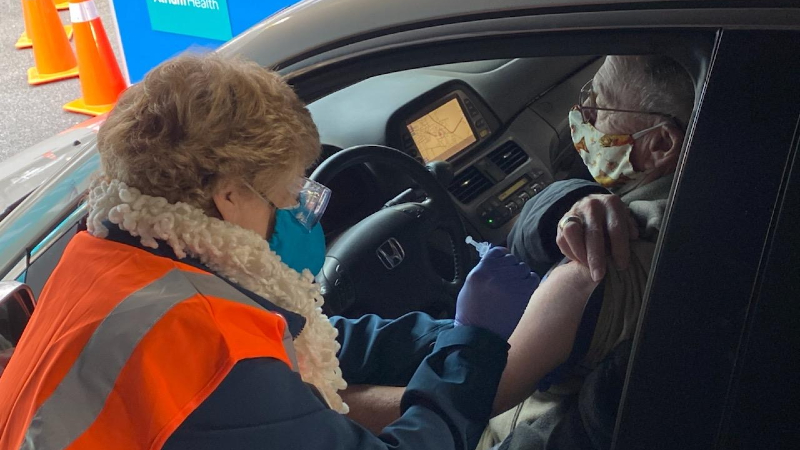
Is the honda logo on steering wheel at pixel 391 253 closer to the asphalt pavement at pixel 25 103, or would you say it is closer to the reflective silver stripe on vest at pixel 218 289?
the reflective silver stripe on vest at pixel 218 289

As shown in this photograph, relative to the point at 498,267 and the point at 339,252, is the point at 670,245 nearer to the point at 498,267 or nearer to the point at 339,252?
the point at 498,267

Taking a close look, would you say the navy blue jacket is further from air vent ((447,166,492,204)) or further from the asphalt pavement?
the asphalt pavement

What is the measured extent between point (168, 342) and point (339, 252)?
1.09 metres

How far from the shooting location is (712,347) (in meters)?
1.08

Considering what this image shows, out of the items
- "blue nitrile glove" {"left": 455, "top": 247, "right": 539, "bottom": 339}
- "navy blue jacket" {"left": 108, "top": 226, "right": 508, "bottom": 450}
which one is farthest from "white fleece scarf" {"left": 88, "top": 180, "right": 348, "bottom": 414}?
"blue nitrile glove" {"left": 455, "top": 247, "right": 539, "bottom": 339}

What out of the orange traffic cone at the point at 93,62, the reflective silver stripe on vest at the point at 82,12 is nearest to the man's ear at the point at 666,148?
the orange traffic cone at the point at 93,62

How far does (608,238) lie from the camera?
1.48m

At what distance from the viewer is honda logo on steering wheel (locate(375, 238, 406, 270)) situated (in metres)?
2.21

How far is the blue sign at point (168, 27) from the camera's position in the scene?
4.09 metres

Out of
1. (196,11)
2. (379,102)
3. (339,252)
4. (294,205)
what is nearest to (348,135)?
(379,102)

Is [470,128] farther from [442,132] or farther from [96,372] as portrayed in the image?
[96,372]

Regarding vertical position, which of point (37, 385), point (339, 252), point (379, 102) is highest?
point (37, 385)

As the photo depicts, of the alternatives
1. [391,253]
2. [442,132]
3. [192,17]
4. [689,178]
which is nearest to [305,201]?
[689,178]

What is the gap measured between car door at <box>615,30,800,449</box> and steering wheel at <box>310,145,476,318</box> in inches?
44.4
